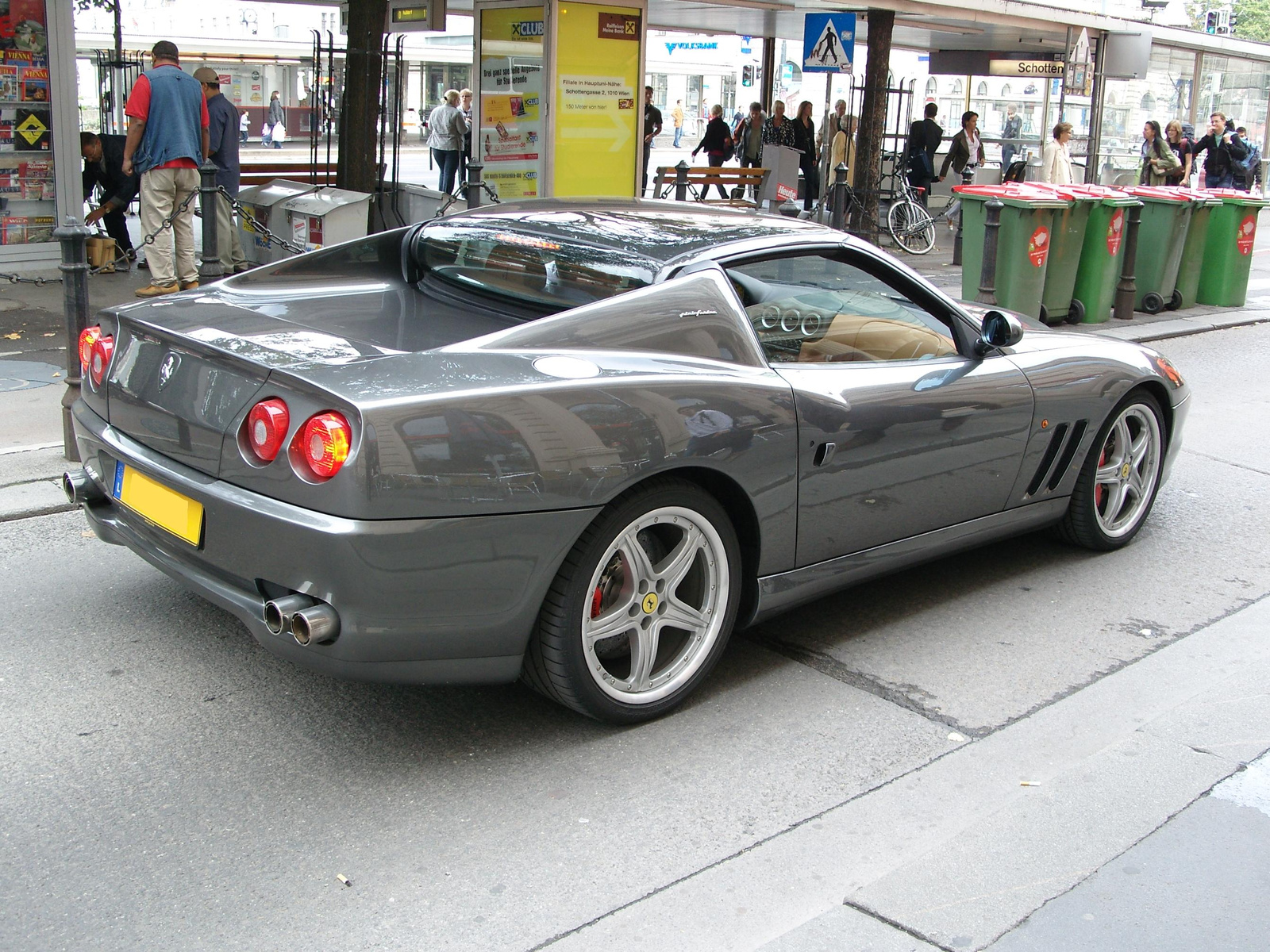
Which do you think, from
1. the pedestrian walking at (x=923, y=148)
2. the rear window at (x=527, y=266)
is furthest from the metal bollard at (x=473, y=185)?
the pedestrian walking at (x=923, y=148)

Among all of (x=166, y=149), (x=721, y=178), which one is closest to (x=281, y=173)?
(x=166, y=149)

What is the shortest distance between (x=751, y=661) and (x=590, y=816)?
116 cm

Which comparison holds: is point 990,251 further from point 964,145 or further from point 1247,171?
point 1247,171

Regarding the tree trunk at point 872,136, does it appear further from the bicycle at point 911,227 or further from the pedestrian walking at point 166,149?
the pedestrian walking at point 166,149

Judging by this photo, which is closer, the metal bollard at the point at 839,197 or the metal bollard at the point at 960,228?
the metal bollard at the point at 839,197

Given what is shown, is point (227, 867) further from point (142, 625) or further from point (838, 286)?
point (838, 286)

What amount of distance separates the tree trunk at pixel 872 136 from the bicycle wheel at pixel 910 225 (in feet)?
0.83

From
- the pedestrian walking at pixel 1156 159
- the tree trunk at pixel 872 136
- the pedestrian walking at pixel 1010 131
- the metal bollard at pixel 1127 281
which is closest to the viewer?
the metal bollard at pixel 1127 281

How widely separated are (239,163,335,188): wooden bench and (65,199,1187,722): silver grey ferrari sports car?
9.24 m

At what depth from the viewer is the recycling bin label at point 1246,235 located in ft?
42.9

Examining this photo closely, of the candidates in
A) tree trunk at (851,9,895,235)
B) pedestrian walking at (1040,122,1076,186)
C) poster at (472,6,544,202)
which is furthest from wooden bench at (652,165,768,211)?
pedestrian walking at (1040,122,1076,186)

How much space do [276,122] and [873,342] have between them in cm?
4110

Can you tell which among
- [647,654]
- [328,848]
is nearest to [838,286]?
[647,654]

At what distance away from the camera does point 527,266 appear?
412 centimetres
